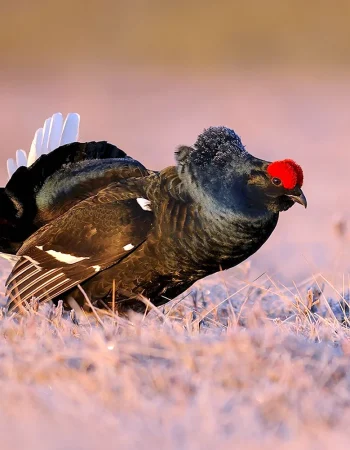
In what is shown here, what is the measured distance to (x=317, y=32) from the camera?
21703 mm

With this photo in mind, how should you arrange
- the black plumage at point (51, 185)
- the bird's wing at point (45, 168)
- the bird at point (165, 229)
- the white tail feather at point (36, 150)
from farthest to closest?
the white tail feather at point (36, 150) < the bird's wing at point (45, 168) < the black plumage at point (51, 185) < the bird at point (165, 229)

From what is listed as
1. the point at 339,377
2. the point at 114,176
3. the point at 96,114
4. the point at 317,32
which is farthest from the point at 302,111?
the point at 339,377

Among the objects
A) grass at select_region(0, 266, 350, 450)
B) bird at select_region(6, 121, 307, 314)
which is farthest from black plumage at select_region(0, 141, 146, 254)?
grass at select_region(0, 266, 350, 450)

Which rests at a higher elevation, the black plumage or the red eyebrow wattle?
the red eyebrow wattle

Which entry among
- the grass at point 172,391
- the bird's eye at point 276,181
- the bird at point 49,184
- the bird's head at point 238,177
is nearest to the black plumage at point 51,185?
the bird at point 49,184

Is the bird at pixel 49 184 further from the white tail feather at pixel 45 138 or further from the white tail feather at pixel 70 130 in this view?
the white tail feather at pixel 70 130

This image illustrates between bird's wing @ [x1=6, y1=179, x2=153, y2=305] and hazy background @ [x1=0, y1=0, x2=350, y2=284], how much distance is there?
1.02 m

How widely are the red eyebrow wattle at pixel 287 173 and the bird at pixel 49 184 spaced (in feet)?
2.59

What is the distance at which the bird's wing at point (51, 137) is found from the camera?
520 centimetres

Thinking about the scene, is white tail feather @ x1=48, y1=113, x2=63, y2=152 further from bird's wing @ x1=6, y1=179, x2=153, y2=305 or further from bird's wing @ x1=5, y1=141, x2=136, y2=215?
bird's wing @ x1=6, y1=179, x2=153, y2=305

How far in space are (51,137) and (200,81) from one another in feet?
44.1

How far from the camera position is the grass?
8.02ft

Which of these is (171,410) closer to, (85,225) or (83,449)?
(83,449)

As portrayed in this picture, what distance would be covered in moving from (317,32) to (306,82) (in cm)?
424
